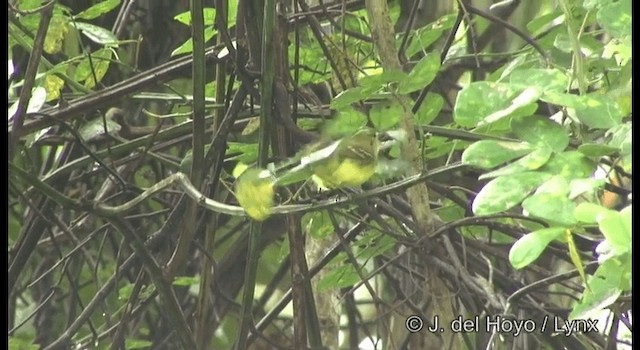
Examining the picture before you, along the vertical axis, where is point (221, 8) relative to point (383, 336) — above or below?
above

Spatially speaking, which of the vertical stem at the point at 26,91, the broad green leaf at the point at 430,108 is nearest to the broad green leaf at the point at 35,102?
the vertical stem at the point at 26,91

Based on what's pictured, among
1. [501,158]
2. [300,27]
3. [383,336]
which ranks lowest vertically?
[383,336]

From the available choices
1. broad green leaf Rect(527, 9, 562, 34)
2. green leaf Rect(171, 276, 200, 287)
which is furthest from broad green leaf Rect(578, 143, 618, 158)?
green leaf Rect(171, 276, 200, 287)

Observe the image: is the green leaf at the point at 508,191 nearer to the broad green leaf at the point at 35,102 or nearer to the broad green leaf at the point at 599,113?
the broad green leaf at the point at 599,113

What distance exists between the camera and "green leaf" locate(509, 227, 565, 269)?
1.32 ft

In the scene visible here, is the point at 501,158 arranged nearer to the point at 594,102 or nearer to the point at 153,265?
the point at 594,102

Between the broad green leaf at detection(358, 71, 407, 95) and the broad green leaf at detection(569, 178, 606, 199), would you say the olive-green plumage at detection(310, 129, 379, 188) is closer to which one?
the broad green leaf at detection(358, 71, 407, 95)

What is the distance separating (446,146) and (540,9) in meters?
0.16

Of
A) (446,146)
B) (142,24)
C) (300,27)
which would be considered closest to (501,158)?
(446,146)

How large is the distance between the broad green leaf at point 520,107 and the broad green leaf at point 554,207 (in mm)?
44

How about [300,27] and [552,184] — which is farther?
[300,27]

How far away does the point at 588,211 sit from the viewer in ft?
1.26

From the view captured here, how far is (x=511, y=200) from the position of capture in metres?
0.41
